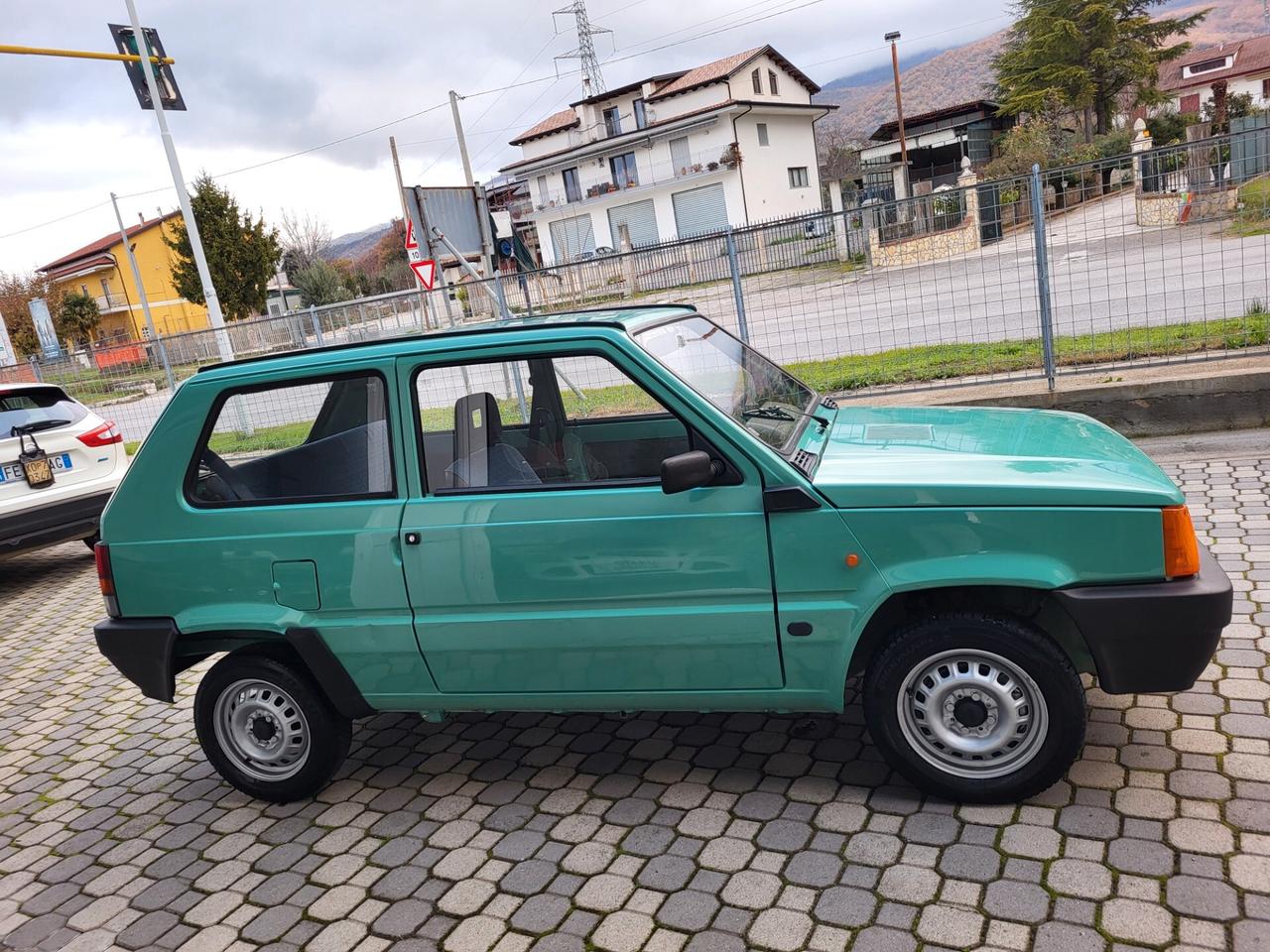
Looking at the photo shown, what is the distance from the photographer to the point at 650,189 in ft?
183

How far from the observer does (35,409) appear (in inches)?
325

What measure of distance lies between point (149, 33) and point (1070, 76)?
150 feet

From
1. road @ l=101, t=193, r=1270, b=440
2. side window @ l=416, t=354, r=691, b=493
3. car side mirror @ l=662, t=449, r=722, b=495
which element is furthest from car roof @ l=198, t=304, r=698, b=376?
road @ l=101, t=193, r=1270, b=440

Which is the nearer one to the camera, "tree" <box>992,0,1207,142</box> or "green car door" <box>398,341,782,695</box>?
"green car door" <box>398,341,782,695</box>

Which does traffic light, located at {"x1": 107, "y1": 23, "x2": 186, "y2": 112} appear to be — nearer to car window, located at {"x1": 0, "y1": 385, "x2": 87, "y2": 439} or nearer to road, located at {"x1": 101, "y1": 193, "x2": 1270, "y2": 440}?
car window, located at {"x1": 0, "y1": 385, "x2": 87, "y2": 439}

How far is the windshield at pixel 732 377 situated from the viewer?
3.55 meters

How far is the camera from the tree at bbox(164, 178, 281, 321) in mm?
48156

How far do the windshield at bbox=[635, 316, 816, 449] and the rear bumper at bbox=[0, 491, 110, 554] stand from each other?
6.00 m

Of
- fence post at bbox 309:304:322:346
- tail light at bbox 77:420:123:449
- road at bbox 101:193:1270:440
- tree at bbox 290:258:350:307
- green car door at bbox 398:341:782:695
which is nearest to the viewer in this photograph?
green car door at bbox 398:341:782:695

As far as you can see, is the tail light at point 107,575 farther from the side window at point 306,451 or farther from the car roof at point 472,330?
the car roof at point 472,330

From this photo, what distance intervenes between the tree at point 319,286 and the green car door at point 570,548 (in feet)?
203

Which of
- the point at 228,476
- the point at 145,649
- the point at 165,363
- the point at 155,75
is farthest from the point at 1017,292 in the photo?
the point at 155,75

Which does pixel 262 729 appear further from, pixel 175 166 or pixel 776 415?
pixel 175 166

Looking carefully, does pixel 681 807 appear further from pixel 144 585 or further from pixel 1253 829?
pixel 144 585
